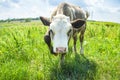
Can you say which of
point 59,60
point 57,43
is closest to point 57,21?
point 57,43

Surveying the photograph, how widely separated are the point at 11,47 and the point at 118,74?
3.19m

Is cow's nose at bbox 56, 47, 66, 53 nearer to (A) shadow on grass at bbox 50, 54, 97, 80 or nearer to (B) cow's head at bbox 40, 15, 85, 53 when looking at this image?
(B) cow's head at bbox 40, 15, 85, 53

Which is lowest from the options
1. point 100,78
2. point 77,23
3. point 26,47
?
point 100,78

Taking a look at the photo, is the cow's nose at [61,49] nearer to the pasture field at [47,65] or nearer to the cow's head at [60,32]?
the cow's head at [60,32]

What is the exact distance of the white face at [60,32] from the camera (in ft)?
21.4

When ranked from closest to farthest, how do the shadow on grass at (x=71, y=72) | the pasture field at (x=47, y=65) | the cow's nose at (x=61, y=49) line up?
the cow's nose at (x=61, y=49)
the pasture field at (x=47, y=65)
the shadow on grass at (x=71, y=72)

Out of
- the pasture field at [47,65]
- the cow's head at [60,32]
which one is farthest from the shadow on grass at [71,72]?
the cow's head at [60,32]

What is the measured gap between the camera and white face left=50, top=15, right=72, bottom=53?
652 centimetres

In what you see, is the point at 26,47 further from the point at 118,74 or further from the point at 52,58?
the point at 118,74

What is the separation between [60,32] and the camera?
686cm

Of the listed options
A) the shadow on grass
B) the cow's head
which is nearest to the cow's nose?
the cow's head

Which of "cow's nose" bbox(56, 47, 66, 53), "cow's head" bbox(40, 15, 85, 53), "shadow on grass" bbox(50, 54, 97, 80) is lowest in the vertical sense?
"shadow on grass" bbox(50, 54, 97, 80)

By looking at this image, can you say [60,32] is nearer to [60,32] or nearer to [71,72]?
[60,32]

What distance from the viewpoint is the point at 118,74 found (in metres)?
7.57
